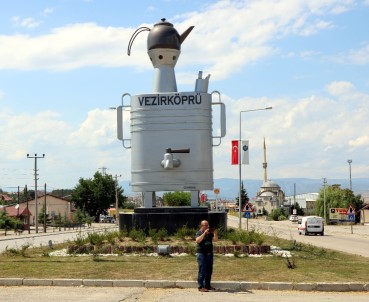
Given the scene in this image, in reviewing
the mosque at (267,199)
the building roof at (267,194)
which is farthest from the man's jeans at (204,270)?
A: the building roof at (267,194)

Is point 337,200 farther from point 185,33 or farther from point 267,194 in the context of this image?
point 267,194

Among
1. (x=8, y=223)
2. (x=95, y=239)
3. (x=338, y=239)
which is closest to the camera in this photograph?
(x=95, y=239)

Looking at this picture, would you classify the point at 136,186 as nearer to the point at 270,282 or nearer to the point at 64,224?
the point at 270,282

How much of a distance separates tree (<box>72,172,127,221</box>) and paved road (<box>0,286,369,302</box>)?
88.2 meters

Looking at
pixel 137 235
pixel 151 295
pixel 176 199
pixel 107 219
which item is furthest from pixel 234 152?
pixel 107 219

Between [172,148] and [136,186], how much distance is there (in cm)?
204

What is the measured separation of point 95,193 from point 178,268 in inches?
3444

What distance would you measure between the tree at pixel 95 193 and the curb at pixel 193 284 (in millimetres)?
87289

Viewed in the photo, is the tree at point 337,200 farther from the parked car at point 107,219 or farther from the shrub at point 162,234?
the shrub at point 162,234

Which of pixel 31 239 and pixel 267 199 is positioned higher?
pixel 267 199

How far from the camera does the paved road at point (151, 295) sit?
11.8 metres

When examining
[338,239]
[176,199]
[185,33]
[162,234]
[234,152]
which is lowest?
[338,239]

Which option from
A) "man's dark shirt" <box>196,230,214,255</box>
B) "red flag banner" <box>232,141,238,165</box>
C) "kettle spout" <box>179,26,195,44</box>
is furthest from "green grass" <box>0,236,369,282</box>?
"red flag banner" <box>232,141,238,165</box>

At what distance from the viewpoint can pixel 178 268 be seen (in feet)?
50.2
